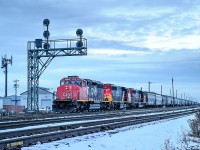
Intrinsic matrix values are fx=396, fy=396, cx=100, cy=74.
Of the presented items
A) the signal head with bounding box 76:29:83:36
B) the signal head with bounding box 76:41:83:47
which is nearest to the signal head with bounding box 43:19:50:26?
the signal head with bounding box 76:29:83:36

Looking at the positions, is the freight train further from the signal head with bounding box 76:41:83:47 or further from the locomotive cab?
the signal head with bounding box 76:41:83:47

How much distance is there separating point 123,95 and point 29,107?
21.8 metres

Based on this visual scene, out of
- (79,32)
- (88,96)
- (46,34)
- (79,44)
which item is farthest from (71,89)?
(46,34)

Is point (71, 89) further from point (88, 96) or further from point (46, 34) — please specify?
point (46, 34)

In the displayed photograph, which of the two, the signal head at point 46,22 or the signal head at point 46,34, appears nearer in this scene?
the signal head at point 46,34

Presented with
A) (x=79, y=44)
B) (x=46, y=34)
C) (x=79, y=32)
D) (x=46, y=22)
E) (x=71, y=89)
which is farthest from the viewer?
(x=46, y=22)

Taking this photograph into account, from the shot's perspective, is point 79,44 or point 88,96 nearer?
point 79,44

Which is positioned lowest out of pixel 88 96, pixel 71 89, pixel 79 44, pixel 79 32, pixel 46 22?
pixel 88 96

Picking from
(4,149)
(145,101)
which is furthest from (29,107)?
(145,101)

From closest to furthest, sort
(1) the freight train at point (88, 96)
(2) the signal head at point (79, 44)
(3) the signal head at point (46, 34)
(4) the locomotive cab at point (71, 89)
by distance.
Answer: (1) the freight train at point (88, 96), (2) the signal head at point (79, 44), (4) the locomotive cab at point (71, 89), (3) the signal head at point (46, 34)

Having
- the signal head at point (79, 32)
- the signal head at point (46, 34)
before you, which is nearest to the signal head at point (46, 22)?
the signal head at point (46, 34)

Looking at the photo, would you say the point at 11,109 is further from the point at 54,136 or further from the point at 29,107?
the point at 54,136

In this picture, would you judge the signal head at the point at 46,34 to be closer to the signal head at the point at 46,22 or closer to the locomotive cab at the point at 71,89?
the signal head at the point at 46,22

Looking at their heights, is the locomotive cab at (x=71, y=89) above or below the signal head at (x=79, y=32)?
below
